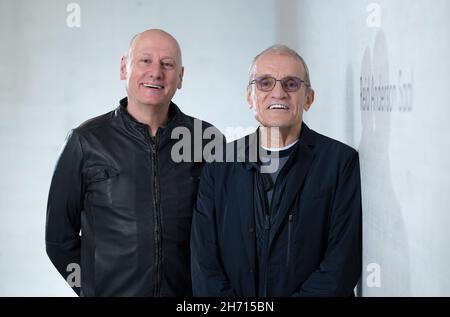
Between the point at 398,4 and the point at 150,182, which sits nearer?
the point at 398,4

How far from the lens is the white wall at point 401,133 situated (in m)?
1.18

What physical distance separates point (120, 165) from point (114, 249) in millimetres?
248

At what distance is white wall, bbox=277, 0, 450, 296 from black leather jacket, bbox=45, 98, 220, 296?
1.72 ft

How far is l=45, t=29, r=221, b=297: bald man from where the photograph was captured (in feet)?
6.61

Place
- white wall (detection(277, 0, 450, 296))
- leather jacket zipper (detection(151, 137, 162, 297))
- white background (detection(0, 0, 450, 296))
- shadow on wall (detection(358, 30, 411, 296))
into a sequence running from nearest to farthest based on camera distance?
white wall (detection(277, 0, 450, 296)), shadow on wall (detection(358, 30, 411, 296)), leather jacket zipper (detection(151, 137, 162, 297)), white background (detection(0, 0, 450, 296))

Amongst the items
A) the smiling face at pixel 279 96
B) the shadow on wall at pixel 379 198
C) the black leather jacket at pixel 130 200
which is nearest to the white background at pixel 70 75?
the black leather jacket at pixel 130 200

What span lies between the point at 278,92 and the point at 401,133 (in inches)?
16.5

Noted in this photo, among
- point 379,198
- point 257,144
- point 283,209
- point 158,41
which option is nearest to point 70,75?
point 158,41

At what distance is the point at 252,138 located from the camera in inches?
A: 72.4

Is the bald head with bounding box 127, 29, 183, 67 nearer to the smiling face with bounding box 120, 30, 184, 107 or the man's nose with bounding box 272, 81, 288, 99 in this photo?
the smiling face with bounding box 120, 30, 184, 107

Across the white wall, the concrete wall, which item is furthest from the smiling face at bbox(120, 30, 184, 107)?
the concrete wall

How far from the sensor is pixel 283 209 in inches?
67.0
